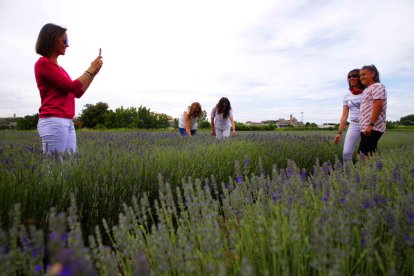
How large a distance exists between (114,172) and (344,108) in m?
4.02

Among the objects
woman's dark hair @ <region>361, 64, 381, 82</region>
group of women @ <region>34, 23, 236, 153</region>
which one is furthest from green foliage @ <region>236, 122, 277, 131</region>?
group of women @ <region>34, 23, 236, 153</region>

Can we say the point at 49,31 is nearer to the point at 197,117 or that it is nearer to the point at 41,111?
the point at 41,111

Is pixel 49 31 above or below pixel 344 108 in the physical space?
above

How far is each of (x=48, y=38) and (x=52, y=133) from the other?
3.04ft

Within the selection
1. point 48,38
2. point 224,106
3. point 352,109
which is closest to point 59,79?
point 48,38

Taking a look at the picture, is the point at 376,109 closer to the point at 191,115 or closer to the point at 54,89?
the point at 54,89

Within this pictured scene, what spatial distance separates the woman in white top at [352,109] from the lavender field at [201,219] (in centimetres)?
150

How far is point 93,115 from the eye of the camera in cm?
4428

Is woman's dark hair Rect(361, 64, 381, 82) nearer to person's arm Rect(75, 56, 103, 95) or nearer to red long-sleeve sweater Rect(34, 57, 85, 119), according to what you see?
person's arm Rect(75, 56, 103, 95)

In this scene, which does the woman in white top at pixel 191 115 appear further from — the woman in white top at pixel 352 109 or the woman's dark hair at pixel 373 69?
the woman's dark hair at pixel 373 69

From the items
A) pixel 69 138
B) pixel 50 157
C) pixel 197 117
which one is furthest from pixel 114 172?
pixel 197 117

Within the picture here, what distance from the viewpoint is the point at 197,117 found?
8.09 m

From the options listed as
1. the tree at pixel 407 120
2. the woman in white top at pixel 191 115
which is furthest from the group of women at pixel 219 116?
the tree at pixel 407 120

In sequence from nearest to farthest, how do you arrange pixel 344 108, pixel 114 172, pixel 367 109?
pixel 114 172
pixel 367 109
pixel 344 108
